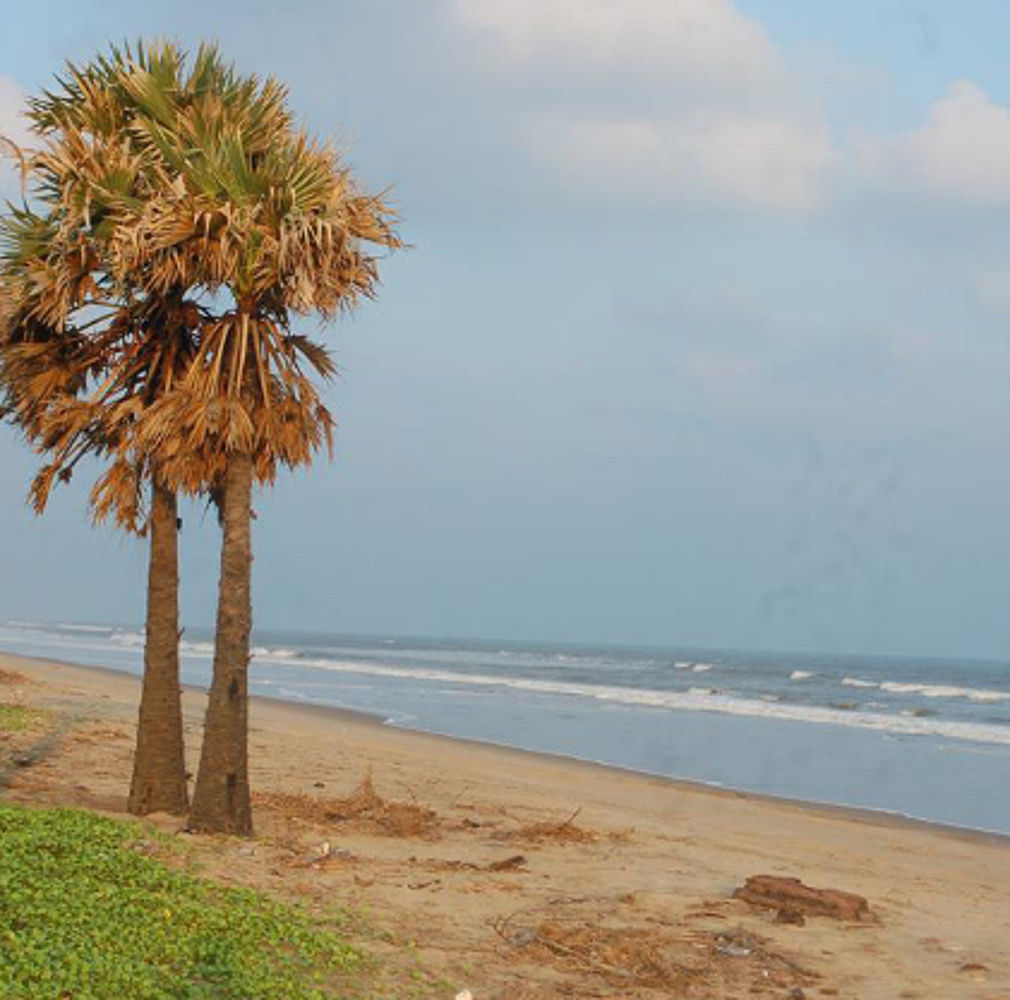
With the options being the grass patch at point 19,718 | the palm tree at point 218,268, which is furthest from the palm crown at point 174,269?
the grass patch at point 19,718

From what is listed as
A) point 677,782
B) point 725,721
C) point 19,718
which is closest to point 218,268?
point 19,718

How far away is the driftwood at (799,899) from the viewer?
1006 centimetres

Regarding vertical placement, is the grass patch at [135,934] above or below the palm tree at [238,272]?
below

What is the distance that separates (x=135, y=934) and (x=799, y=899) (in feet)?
16.7

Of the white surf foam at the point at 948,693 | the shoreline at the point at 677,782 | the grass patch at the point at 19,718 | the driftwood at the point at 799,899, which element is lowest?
the shoreline at the point at 677,782

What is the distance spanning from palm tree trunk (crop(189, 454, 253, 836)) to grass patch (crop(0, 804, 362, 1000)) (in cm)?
171

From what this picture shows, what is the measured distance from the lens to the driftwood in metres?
10.1

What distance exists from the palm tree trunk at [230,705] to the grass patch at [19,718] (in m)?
7.03

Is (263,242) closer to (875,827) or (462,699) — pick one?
(875,827)

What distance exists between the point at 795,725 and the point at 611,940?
29363 mm

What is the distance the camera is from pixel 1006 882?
44.6 ft

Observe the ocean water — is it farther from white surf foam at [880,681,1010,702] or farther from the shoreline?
the shoreline

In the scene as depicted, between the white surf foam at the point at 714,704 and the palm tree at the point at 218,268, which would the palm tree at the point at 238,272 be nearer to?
the palm tree at the point at 218,268

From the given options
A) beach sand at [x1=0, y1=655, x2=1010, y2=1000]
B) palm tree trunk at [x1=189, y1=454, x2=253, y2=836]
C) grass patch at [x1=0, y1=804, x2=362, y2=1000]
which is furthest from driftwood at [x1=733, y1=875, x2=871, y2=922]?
palm tree trunk at [x1=189, y1=454, x2=253, y2=836]
